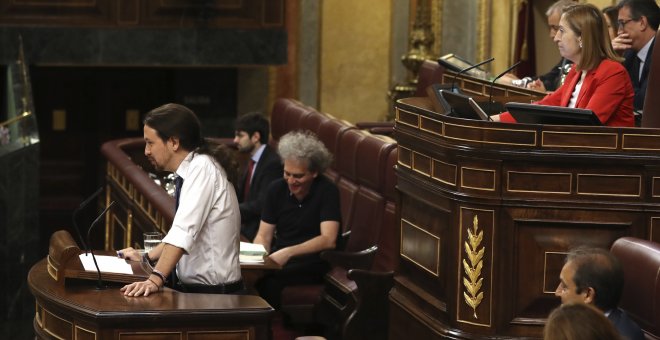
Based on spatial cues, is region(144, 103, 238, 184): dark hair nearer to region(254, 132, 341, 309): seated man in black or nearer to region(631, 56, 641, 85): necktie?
region(254, 132, 341, 309): seated man in black

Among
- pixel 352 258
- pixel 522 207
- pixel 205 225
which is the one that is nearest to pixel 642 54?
pixel 522 207

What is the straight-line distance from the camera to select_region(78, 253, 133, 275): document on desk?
4.95 meters

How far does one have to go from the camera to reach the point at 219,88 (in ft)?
42.5

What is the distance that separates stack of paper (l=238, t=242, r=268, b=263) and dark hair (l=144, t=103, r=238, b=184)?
767 millimetres

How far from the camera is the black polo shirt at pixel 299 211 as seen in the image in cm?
683

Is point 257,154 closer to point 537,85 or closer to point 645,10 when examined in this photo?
point 537,85

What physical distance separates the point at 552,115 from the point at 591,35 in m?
0.50

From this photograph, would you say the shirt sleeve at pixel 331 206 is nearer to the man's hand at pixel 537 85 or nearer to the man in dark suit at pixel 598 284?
the man's hand at pixel 537 85

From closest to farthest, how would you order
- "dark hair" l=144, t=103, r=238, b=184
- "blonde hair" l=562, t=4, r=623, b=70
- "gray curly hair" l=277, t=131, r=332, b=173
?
"dark hair" l=144, t=103, r=238, b=184, "blonde hair" l=562, t=4, r=623, b=70, "gray curly hair" l=277, t=131, r=332, b=173

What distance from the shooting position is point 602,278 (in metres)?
3.97

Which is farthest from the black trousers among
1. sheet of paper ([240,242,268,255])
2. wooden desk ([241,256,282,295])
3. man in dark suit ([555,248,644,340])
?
man in dark suit ([555,248,644,340])

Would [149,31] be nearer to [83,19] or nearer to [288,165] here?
[83,19]

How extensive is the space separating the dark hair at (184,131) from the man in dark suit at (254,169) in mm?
2798

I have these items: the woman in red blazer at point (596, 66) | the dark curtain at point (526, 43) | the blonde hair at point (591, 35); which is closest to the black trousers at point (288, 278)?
the woman in red blazer at point (596, 66)
